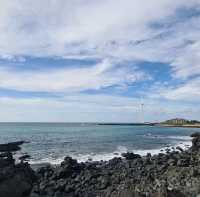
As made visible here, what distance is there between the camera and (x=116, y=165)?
35.8m

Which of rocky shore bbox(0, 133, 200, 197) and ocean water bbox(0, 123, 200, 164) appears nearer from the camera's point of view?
rocky shore bbox(0, 133, 200, 197)

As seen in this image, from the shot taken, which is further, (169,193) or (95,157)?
(95,157)

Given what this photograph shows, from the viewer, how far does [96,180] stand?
88.6 feet

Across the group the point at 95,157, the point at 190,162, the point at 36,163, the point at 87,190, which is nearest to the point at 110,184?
the point at 87,190

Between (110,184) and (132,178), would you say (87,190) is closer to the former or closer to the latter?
(110,184)

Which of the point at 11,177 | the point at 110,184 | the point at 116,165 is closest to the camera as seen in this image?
the point at 11,177

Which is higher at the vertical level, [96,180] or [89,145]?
[89,145]

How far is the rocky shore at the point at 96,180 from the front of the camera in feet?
54.9

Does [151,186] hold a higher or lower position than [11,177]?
lower

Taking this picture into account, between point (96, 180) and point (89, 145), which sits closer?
point (96, 180)

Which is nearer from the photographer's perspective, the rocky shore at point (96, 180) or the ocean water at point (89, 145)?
the rocky shore at point (96, 180)

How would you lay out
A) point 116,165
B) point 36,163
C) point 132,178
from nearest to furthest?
point 132,178 → point 116,165 → point 36,163

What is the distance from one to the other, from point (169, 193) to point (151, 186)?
8.35 metres

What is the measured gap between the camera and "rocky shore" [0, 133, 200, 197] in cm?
1673
